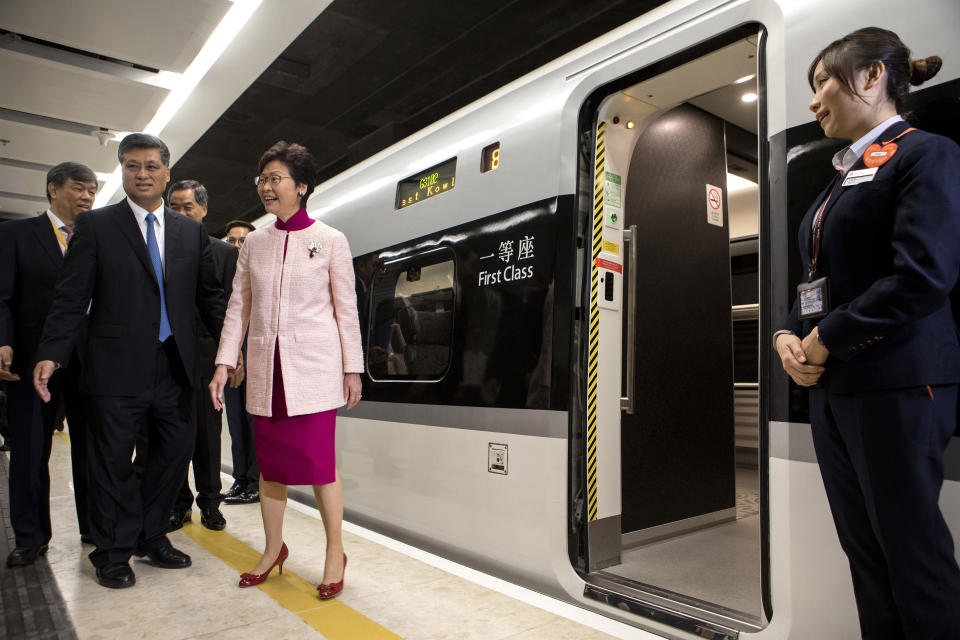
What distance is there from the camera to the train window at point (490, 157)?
3.19m

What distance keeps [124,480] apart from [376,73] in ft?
18.3

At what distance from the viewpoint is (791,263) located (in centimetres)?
193

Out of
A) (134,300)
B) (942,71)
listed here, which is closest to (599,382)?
(942,71)

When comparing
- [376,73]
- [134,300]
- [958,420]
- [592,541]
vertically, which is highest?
[376,73]

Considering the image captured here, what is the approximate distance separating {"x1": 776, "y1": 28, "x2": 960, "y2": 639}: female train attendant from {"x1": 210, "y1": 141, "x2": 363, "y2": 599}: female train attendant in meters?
1.72

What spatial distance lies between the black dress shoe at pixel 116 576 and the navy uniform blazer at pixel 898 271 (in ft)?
8.94

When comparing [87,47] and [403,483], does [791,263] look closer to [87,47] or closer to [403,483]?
[403,483]

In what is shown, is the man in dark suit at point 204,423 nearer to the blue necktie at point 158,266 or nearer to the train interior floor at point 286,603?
the train interior floor at point 286,603

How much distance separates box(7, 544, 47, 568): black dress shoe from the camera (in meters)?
2.98

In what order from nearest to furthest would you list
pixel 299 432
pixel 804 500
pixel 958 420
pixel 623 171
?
pixel 958 420
pixel 804 500
pixel 299 432
pixel 623 171

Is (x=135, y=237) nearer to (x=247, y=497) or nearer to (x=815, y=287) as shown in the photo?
(x=247, y=497)

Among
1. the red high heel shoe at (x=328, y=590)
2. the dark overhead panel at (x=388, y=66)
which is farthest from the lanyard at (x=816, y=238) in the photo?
the dark overhead panel at (x=388, y=66)

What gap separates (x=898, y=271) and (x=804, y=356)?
31 cm

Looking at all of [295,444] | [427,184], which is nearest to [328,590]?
[295,444]
